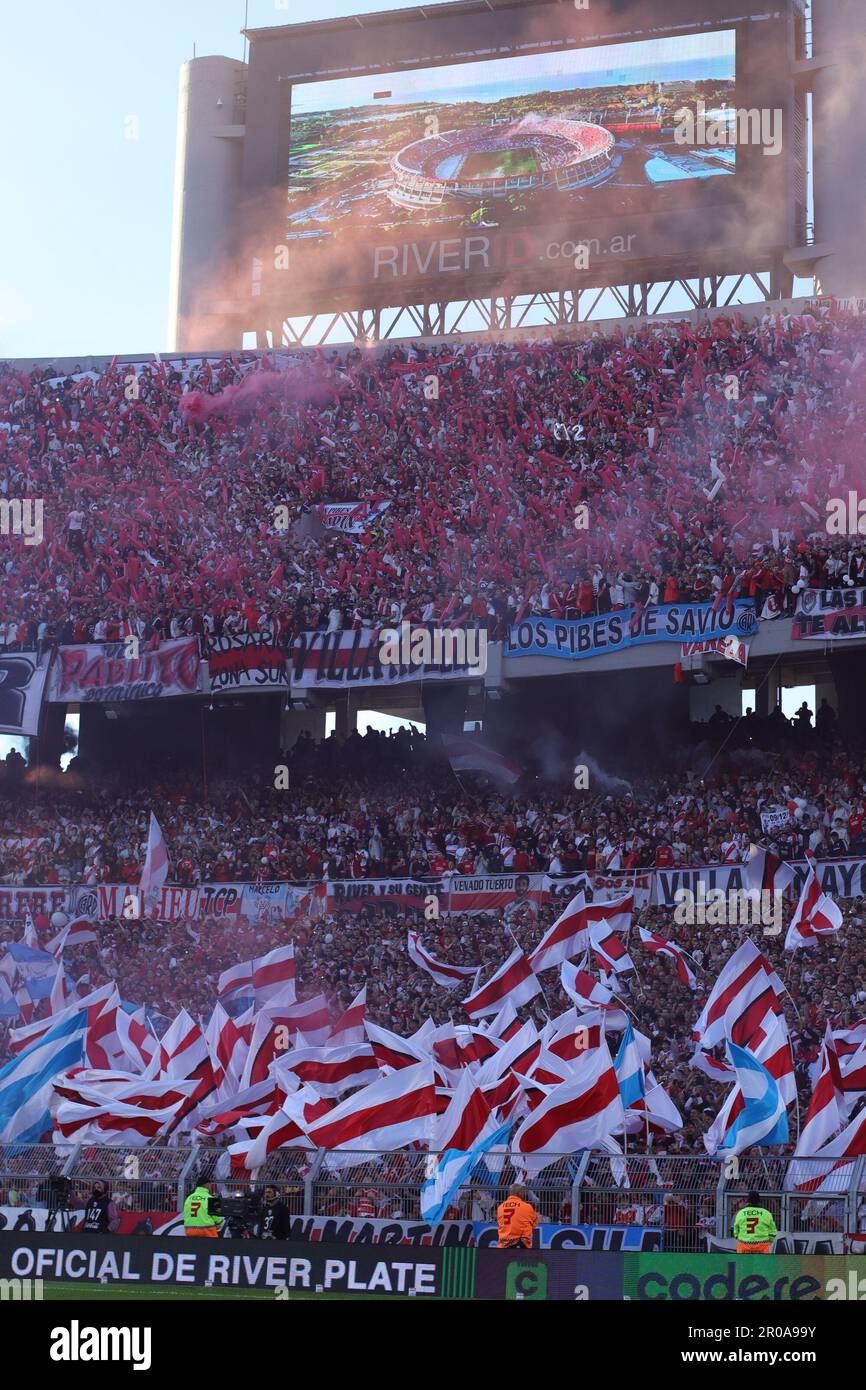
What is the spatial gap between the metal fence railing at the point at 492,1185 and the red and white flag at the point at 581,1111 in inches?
7.0

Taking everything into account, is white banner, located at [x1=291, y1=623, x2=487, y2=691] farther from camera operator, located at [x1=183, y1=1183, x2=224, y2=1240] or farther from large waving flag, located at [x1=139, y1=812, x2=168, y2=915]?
camera operator, located at [x1=183, y1=1183, x2=224, y2=1240]

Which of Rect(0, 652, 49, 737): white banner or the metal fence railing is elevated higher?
Rect(0, 652, 49, 737): white banner

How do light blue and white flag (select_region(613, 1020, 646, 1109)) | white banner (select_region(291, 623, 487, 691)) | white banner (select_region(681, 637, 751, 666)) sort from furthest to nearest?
white banner (select_region(291, 623, 487, 691))
white banner (select_region(681, 637, 751, 666))
light blue and white flag (select_region(613, 1020, 646, 1109))

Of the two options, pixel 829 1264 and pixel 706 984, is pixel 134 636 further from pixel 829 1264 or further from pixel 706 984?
pixel 829 1264

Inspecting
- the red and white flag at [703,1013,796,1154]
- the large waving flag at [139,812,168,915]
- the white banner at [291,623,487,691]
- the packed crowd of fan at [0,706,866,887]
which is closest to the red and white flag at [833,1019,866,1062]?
the red and white flag at [703,1013,796,1154]

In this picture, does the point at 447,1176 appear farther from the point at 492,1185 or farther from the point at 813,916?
the point at 813,916

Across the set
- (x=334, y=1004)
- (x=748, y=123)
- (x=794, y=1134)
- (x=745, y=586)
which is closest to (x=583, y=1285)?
(x=794, y=1134)

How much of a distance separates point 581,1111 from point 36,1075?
5964 millimetres

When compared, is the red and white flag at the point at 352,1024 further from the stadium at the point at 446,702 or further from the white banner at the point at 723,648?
the white banner at the point at 723,648

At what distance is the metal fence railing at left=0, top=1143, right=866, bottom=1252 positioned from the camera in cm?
1633

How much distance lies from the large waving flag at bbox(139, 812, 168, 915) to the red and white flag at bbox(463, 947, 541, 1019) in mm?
10460

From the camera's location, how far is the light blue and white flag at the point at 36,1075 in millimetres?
19375

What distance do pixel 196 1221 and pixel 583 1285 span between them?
14.1ft

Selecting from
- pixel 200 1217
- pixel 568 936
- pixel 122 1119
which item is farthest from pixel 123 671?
pixel 200 1217
